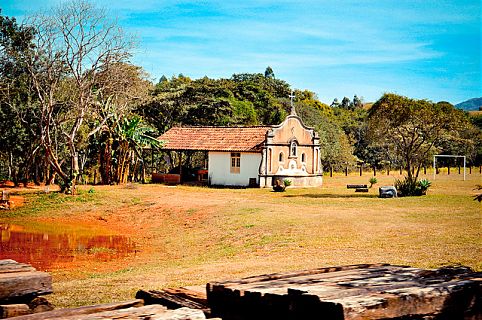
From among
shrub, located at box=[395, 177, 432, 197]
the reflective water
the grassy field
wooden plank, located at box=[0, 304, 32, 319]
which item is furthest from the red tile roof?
wooden plank, located at box=[0, 304, 32, 319]

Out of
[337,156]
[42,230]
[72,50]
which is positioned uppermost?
[72,50]

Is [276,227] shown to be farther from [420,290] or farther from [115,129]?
[115,129]

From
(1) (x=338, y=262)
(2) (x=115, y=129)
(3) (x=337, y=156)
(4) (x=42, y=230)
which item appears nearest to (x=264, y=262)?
(1) (x=338, y=262)

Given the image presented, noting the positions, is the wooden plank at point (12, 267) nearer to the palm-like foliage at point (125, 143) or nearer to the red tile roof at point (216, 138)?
the red tile roof at point (216, 138)

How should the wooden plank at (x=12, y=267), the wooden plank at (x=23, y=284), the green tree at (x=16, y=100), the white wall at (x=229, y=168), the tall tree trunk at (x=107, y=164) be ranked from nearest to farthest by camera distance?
the wooden plank at (x=23, y=284), the wooden plank at (x=12, y=267), the green tree at (x=16, y=100), the tall tree trunk at (x=107, y=164), the white wall at (x=229, y=168)

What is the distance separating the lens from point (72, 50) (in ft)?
98.2

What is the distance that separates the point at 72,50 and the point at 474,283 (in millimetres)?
27976

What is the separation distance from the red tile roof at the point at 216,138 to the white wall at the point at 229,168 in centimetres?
49

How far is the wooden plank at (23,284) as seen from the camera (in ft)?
17.3

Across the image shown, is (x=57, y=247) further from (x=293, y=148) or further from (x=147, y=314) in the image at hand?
(x=293, y=148)

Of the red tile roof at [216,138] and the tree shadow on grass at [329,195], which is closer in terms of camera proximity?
the tree shadow on grass at [329,195]

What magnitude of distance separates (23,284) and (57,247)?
1277 cm

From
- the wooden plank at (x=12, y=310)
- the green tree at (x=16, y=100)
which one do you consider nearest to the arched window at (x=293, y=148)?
the green tree at (x=16, y=100)

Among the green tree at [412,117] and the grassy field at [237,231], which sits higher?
the green tree at [412,117]
